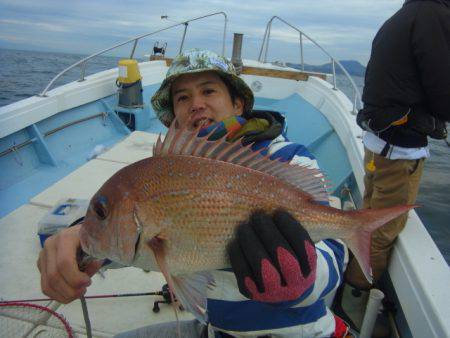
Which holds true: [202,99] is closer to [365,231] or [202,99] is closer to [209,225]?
[209,225]

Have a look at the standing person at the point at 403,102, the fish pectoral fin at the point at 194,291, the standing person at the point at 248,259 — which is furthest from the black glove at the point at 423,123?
the fish pectoral fin at the point at 194,291

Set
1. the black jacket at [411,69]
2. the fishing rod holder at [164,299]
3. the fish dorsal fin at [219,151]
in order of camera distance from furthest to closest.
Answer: the black jacket at [411,69], the fishing rod holder at [164,299], the fish dorsal fin at [219,151]

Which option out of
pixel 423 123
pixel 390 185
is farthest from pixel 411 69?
pixel 390 185

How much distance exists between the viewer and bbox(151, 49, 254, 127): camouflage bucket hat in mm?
2211

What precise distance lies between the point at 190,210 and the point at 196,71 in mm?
1178

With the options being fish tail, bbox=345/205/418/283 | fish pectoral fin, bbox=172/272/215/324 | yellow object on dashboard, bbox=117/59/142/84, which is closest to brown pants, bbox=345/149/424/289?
fish tail, bbox=345/205/418/283

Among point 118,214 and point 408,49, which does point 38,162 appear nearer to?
point 118,214

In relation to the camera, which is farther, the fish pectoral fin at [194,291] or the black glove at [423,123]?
the black glove at [423,123]

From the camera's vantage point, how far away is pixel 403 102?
9.41ft

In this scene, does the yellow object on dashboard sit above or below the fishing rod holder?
above

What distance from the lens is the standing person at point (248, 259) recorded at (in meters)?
1.27

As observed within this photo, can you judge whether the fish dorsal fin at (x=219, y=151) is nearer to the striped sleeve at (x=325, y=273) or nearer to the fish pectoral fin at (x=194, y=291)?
the striped sleeve at (x=325, y=273)

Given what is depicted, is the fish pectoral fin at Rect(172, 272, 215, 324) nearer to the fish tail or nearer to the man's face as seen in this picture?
the fish tail

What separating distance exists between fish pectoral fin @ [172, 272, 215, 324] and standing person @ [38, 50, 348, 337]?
126 millimetres
